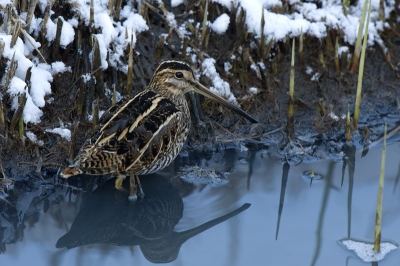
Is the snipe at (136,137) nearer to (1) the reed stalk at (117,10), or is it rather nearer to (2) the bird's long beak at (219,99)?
(2) the bird's long beak at (219,99)

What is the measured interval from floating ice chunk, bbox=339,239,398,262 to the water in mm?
41

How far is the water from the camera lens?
2928mm

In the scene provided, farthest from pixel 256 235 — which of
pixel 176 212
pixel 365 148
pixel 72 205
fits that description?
pixel 365 148

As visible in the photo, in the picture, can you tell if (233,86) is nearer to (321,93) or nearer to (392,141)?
(321,93)

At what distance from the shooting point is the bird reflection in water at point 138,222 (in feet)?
10.1

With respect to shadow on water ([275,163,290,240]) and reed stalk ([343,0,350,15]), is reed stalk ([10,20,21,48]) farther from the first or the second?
reed stalk ([343,0,350,15])

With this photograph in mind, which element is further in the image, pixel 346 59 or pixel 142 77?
pixel 346 59

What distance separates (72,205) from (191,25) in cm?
213

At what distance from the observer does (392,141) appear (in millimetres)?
4281

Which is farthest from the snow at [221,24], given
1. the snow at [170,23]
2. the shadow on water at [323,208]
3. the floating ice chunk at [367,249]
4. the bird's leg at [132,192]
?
the floating ice chunk at [367,249]

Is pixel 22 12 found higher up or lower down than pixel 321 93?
higher up

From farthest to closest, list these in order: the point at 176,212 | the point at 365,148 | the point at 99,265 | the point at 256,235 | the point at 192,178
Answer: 1. the point at 365,148
2. the point at 192,178
3. the point at 176,212
4. the point at 256,235
5. the point at 99,265

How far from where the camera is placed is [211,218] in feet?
10.8

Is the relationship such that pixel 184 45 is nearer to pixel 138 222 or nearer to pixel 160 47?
pixel 160 47
